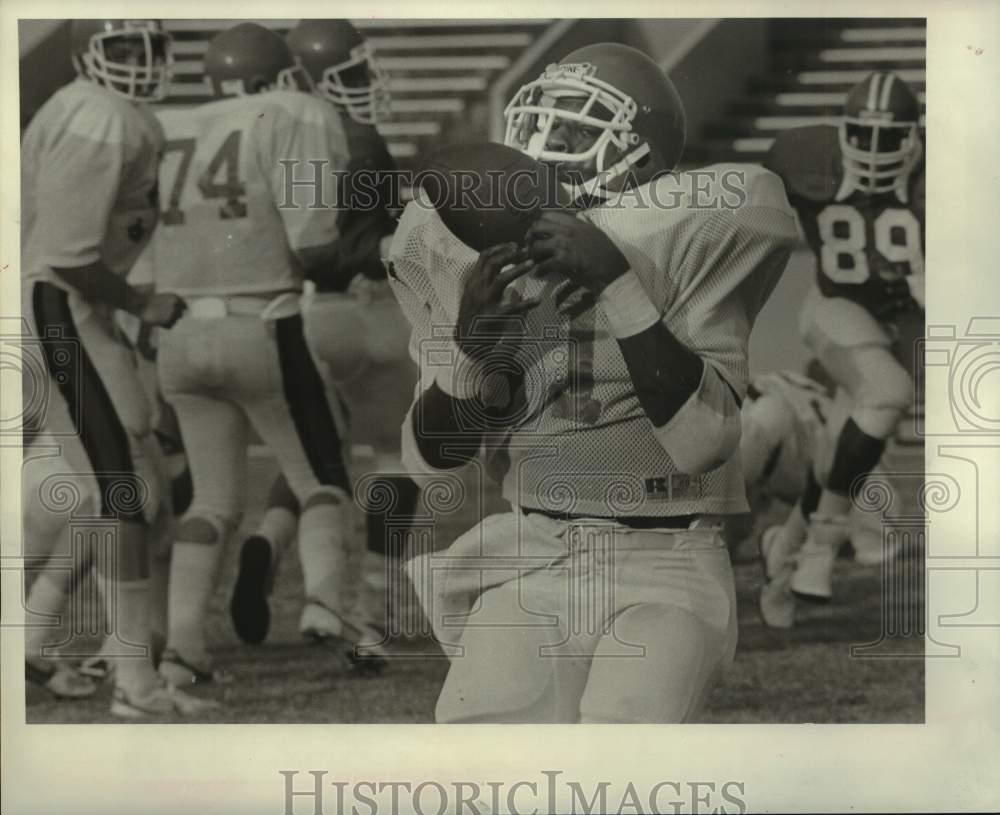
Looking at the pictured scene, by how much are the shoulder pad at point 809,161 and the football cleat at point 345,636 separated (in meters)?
1.27

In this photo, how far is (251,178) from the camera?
3299 millimetres

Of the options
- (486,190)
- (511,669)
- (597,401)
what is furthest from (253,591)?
(486,190)

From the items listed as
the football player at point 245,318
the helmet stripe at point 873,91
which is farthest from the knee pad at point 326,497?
the helmet stripe at point 873,91

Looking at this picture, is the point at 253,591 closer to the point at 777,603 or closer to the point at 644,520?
the point at 644,520

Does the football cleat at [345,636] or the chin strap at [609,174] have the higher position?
the chin strap at [609,174]

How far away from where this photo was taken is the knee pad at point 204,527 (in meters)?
3.36

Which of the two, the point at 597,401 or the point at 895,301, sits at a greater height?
the point at 895,301

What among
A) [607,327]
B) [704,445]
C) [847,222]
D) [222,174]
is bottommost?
[704,445]

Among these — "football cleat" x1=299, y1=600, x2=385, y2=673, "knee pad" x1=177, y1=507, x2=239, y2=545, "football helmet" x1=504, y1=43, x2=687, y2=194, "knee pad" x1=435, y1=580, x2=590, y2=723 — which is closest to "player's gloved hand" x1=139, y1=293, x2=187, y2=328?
"knee pad" x1=177, y1=507, x2=239, y2=545

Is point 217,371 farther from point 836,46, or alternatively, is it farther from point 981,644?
point 981,644

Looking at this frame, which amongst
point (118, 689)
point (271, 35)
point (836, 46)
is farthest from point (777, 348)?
point (118, 689)

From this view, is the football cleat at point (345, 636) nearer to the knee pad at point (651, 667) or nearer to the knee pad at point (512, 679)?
the knee pad at point (512, 679)

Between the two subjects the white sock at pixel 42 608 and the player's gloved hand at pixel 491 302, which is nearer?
the player's gloved hand at pixel 491 302

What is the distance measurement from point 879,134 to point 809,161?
16 centimetres
